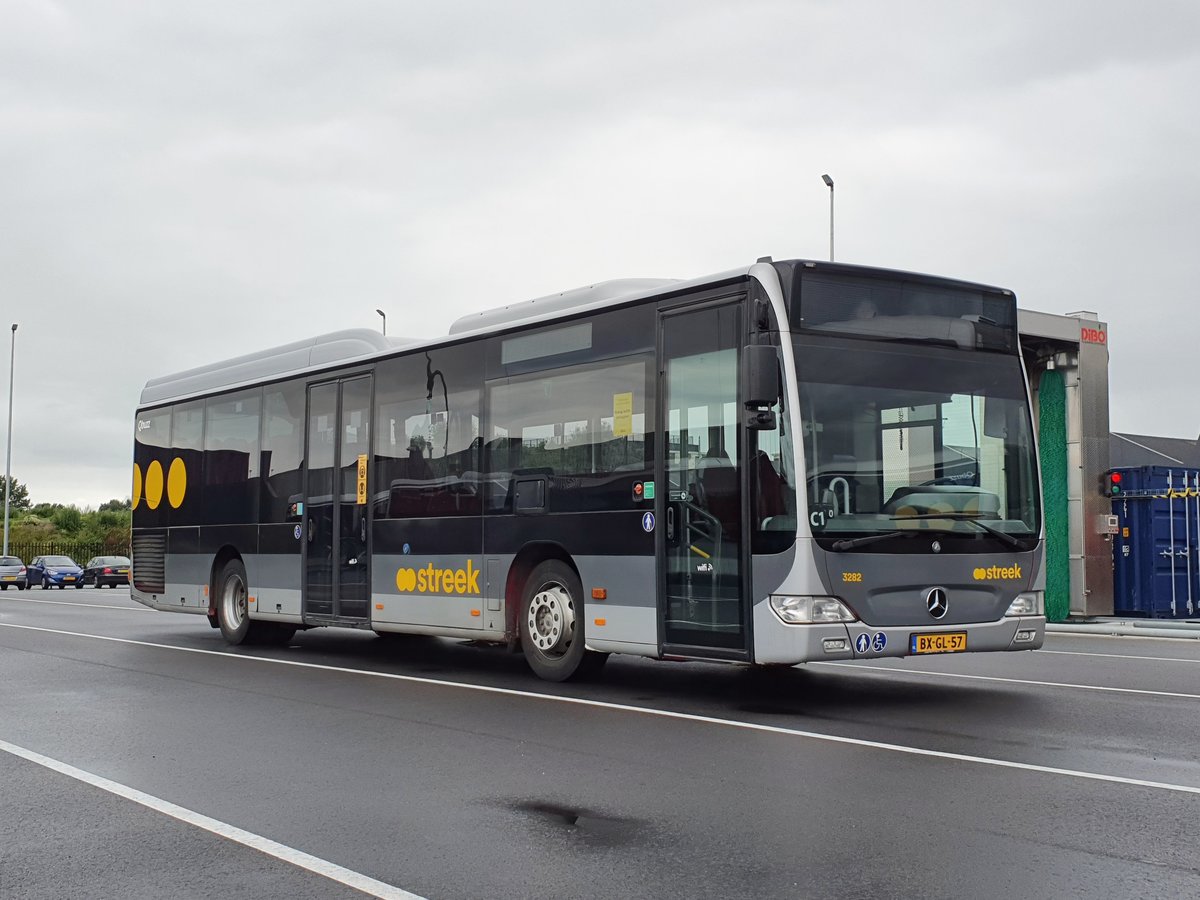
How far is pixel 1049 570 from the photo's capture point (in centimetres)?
2272

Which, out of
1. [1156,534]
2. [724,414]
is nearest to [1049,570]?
[1156,534]

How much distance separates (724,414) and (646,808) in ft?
14.3

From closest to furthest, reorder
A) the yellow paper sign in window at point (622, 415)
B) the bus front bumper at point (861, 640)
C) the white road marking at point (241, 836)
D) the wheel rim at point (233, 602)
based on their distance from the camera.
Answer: the white road marking at point (241, 836), the bus front bumper at point (861, 640), the yellow paper sign in window at point (622, 415), the wheel rim at point (233, 602)

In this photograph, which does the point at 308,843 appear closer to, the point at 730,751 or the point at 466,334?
the point at 730,751

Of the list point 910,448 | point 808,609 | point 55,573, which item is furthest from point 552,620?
point 55,573

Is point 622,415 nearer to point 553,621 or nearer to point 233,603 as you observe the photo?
point 553,621

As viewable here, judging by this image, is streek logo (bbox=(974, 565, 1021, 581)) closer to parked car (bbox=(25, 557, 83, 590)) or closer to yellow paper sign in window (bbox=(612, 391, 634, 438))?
yellow paper sign in window (bbox=(612, 391, 634, 438))

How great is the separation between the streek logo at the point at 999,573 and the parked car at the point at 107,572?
4534 cm

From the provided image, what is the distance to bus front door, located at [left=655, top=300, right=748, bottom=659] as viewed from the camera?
397 inches

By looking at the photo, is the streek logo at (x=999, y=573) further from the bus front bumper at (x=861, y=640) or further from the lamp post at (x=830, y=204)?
the lamp post at (x=830, y=204)

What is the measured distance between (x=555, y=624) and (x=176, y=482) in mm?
8791

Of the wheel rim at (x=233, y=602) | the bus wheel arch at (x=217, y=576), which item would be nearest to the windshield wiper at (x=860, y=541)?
the wheel rim at (x=233, y=602)

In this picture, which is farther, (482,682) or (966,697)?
(482,682)

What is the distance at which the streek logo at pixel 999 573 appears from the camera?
33.7ft
